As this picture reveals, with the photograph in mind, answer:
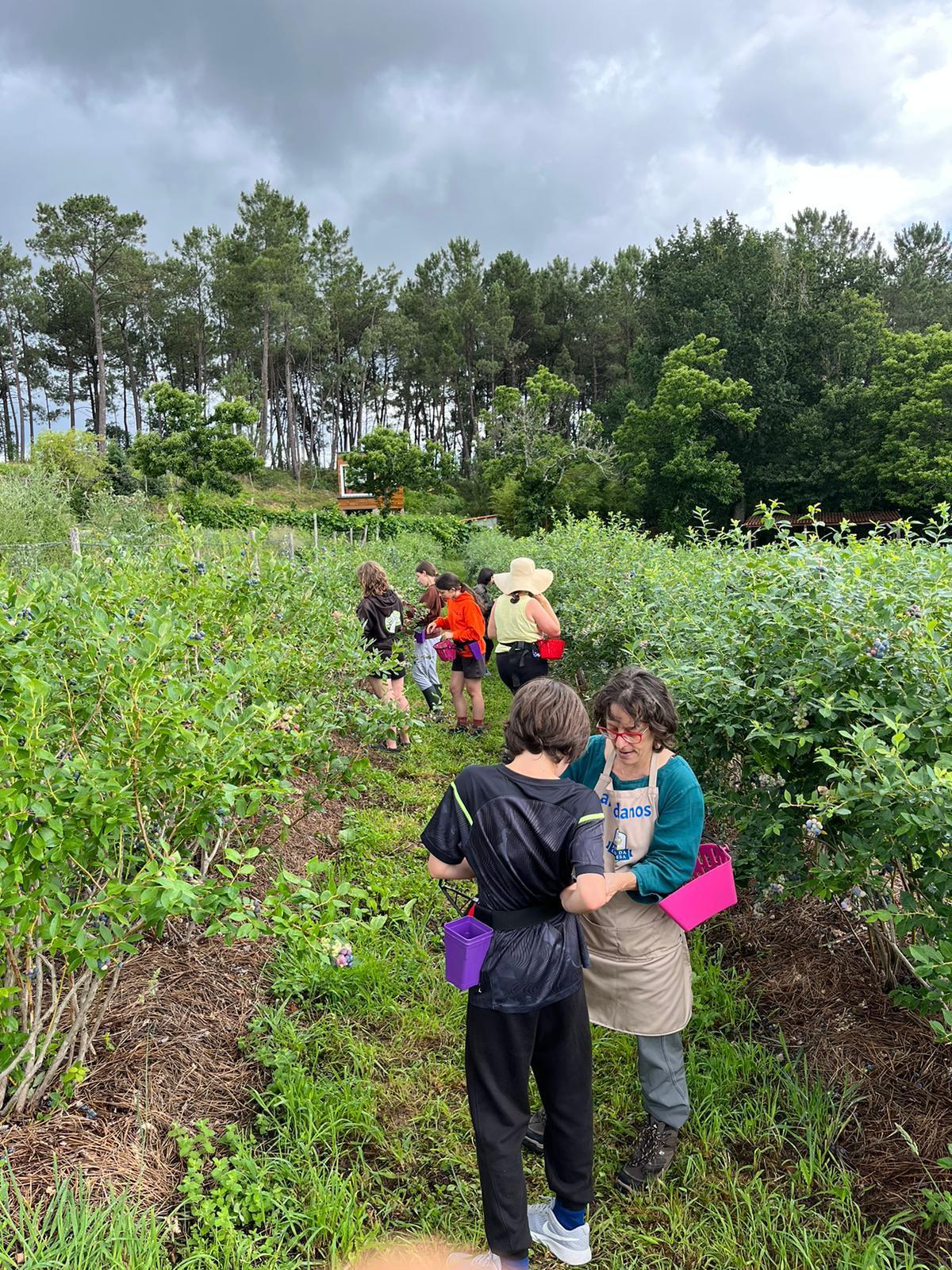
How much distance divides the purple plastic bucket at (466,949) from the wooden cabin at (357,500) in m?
39.3

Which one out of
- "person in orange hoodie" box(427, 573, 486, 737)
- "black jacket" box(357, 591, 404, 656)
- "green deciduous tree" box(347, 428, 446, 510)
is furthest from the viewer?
"green deciduous tree" box(347, 428, 446, 510)

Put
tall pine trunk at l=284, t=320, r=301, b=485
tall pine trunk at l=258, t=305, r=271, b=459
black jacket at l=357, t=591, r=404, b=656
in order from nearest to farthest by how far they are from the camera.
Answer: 1. black jacket at l=357, t=591, r=404, b=656
2. tall pine trunk at l=258, t=305, r=271, b=459
3. tall pine trunk at l=284, t=320, r=301, b=485

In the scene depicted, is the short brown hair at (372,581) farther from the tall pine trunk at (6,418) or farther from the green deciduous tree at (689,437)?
the tall pine trunk at (6,418)

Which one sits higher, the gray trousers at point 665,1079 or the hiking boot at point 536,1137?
the gray trousers at point 665,1079

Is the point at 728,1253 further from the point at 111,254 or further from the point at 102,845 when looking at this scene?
the point at 111,254

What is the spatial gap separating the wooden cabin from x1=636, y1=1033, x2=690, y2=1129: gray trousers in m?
39.1

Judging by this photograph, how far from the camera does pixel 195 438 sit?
116 ft

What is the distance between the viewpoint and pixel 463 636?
21.9 ft

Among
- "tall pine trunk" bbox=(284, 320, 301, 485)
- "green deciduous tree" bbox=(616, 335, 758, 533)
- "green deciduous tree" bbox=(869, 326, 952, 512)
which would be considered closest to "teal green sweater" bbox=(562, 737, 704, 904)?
"green deciduous tree" bbox=(869, 326, 952, 512)

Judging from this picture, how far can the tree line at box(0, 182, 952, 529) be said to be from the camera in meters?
34.0

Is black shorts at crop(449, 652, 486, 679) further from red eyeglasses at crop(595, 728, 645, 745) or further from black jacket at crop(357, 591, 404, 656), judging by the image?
red eyeglasses at crop(595, 728, 645, 745)

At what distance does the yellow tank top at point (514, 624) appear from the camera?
19.1 ft

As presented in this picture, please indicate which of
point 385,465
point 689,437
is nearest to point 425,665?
point 689,437

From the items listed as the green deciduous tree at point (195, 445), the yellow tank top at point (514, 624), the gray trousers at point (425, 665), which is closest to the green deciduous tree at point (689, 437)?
the green deciduous tree at point (195, 445)
